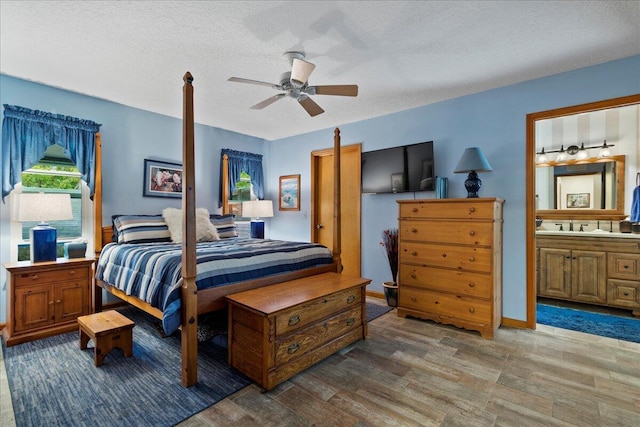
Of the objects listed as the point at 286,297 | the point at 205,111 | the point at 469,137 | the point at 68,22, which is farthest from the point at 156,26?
the point at 469,137

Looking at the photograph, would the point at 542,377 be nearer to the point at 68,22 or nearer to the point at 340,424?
the point at 340,424

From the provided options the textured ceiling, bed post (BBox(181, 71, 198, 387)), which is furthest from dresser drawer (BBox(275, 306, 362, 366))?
the textured ceiling

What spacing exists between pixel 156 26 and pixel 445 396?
3253 millimetres

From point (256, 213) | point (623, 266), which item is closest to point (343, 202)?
point (256, 213)

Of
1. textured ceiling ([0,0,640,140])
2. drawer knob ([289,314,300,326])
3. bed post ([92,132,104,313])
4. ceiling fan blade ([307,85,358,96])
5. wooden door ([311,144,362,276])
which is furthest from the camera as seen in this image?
wooden door ([311,144,362,276])

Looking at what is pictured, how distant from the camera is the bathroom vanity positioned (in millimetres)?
3564

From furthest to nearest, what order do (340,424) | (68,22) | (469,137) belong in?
(469,137) < (68,22) < (340,424)

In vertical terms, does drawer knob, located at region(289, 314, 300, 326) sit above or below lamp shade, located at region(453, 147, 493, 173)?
below

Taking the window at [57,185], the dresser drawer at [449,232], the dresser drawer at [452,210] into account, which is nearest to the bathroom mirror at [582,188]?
the dresser drawer at [452,210]

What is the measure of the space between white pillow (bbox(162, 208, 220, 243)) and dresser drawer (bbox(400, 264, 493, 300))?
93.7 inches

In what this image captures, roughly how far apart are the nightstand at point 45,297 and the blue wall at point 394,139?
0.54 metres

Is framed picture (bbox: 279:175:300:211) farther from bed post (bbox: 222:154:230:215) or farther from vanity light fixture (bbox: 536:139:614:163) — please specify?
vanity light fixture (bbox: 536:139:614:163)

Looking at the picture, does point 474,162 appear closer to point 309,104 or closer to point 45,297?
point 309,104

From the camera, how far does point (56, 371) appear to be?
91.1 inches
